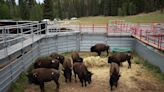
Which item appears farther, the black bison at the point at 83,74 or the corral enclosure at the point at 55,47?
the black bison at the point at 83,74

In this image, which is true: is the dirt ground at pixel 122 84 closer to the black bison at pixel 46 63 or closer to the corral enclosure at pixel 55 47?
the corral enclosure at pixel 55 47

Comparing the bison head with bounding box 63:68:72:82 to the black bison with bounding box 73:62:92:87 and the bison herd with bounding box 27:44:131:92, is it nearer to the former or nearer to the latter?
the bison herd with bounding box 27:44:131:92

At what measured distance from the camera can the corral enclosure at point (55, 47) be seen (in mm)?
12935

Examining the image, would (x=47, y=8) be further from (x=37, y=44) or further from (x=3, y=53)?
(x=3, y=53)

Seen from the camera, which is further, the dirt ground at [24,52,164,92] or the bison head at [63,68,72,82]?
the bison head at [63,68,72,82]

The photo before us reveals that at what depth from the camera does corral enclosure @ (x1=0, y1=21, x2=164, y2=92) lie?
12.9 m

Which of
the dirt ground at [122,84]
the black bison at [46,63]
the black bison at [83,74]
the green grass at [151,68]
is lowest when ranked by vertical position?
the dirt ground at [122,84]

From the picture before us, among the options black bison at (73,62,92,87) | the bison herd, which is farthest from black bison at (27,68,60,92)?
black bison at (73,62,92,87)

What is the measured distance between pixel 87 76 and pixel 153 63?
5.63m

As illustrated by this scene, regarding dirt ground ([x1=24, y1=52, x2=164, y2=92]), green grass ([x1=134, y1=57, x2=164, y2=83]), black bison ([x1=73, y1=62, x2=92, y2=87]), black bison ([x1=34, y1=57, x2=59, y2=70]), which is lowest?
dirt ground ([x1=24, y1=52, x2=164, y2=92])

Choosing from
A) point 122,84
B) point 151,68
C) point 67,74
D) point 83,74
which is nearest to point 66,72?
point 67,74

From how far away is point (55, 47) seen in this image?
73.3 ft

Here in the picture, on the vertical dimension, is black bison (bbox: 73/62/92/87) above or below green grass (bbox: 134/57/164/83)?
above

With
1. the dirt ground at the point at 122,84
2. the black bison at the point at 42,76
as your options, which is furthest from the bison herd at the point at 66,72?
the dirt ground at the point at 122,84
